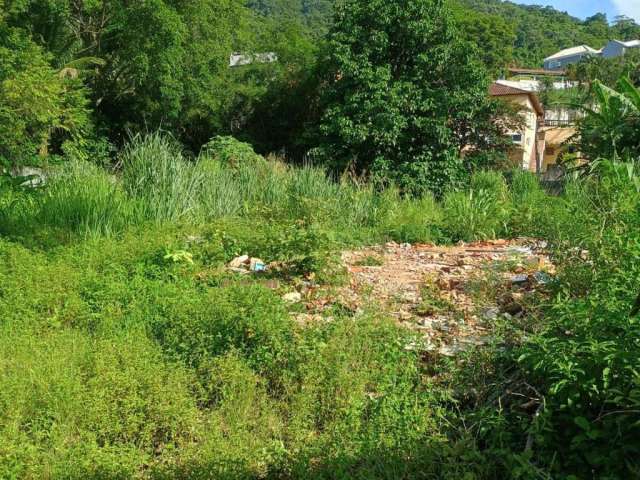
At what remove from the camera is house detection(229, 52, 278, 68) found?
65.3ft

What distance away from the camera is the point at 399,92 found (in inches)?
555

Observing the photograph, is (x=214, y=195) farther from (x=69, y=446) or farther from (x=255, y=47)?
(x=255, y=47)

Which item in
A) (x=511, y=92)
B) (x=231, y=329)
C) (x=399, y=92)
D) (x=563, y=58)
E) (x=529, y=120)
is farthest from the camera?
(x=563, y=58)

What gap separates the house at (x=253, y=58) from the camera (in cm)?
1989

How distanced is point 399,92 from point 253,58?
7.78 meters

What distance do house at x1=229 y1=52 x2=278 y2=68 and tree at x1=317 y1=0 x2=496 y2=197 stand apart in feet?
17.7

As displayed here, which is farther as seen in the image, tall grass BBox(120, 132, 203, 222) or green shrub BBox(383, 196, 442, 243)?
green shrub BBox(383, 196, 442, 243)

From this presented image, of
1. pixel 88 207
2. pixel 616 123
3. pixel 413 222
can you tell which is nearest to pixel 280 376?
pixel 88 207

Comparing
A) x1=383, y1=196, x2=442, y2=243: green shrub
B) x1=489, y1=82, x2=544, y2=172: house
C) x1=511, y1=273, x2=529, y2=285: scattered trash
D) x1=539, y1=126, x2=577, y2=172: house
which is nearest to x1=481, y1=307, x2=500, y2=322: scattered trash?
x1=511, y1=273, x2=529, y2=285: scattered trash

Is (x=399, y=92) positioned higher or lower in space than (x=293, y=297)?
higher

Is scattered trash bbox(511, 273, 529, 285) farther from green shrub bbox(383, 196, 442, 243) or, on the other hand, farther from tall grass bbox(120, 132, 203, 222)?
tall grass bbox(120, 132, 203, 222)

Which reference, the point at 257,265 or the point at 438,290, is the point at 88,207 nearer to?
the point at 257,265

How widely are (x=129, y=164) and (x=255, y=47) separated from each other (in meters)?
13.7

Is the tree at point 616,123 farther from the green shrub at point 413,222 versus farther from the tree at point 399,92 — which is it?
the tree at point 399,92
